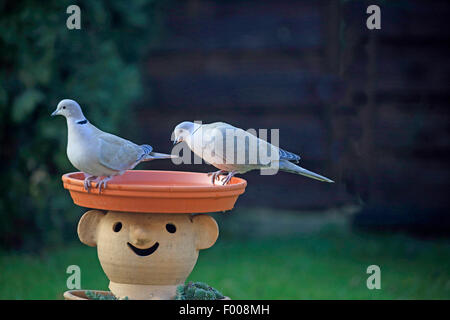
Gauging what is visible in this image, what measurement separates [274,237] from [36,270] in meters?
1.93

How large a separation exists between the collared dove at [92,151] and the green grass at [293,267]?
1.71 metres

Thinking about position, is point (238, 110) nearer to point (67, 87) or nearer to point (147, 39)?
point (147, 39)

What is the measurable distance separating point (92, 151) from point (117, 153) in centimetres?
12

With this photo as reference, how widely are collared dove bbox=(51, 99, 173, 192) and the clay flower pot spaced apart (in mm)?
77

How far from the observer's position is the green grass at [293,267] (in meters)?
4.08

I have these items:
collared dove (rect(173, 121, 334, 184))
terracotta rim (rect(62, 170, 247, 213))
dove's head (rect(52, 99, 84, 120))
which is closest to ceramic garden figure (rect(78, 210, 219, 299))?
terracotta rim (rect(62, 170, 247, 213))

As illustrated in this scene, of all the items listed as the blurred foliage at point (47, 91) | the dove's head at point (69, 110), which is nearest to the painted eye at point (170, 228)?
the dove's head at point (69, 110)

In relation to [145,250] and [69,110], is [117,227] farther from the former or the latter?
[69,110]

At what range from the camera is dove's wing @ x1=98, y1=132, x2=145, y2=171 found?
8.16 ft

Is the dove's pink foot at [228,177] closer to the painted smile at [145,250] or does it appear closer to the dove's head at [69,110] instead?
the painted smile at [145,250]

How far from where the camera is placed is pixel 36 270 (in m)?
4.22

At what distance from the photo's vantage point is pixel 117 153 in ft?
8.32

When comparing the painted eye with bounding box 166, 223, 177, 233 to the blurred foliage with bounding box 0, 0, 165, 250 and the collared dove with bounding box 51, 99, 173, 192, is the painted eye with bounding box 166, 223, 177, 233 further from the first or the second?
the blurred foliage with bounding box 0, 0, 165, 250

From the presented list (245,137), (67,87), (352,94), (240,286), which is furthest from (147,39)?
(245,137)
